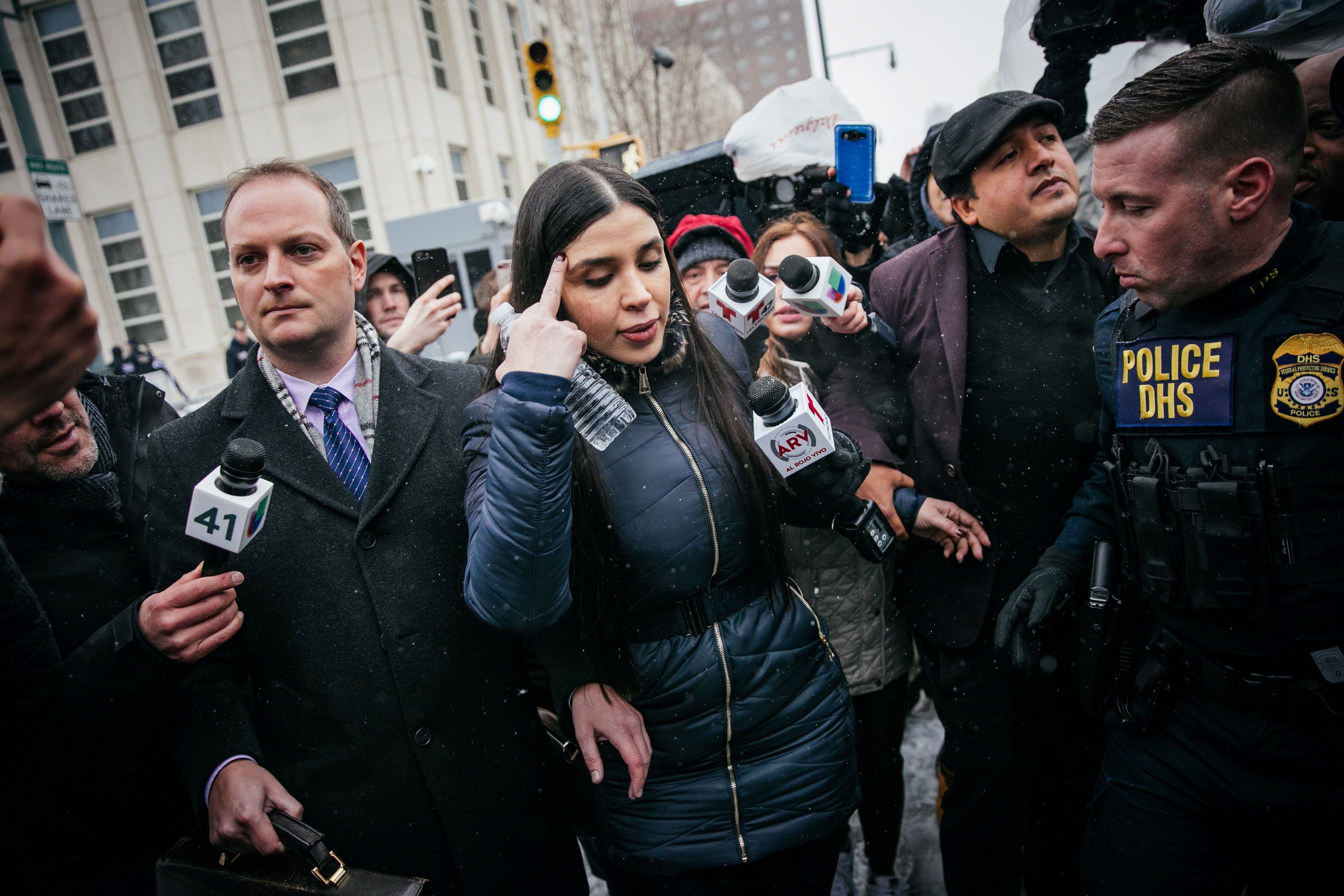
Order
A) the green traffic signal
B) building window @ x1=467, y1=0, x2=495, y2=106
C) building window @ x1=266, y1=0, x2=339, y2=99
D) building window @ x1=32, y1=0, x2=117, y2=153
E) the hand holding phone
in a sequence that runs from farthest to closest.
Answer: building window @ x1=467, y1=0, x2=495, y2=106, building window @ x1=266, y1=0, x2=339, y2=99, building window @ x1=32, y1=0, x2=117, y2=153, the green traffic signal, the hand holding phone

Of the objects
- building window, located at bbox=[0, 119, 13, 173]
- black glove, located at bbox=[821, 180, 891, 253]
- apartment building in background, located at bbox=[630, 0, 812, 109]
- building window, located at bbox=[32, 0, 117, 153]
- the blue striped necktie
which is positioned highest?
apartment building in background, located at bbox=[630, 0, 812, 109]

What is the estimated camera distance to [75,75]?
10547 millimetres

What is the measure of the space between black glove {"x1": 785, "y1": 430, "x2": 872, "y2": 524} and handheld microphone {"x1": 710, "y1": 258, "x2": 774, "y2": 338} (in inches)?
17.9

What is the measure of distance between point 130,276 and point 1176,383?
19.1 m

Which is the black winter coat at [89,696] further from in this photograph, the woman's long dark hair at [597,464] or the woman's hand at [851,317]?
the woman's hand at [851,317]

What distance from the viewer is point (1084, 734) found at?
2.63m

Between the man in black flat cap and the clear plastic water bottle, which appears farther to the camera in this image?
the man in black flat cap

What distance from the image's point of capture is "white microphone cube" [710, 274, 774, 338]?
2156 mm

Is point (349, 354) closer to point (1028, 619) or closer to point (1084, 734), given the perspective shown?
point (1028, 619)

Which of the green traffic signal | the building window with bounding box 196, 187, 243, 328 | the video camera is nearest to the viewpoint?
the video camera

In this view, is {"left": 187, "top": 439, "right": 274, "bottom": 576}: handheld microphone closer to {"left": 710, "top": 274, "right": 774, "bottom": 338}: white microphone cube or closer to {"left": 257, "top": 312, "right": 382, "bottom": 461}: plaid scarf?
{"left": 257, "top": 312, "right": 382, "bottom": 461}: plaid scarf

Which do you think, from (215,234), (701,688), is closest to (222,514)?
(701,688)

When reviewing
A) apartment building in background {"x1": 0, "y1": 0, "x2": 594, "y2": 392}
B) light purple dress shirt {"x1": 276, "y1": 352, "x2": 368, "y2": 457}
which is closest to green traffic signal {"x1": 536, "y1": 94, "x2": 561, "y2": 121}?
apartment building in background {"x1": 0, "y1": 0, "x2": 594, "y2": 392}

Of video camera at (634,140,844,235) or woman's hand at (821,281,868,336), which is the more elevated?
video camera at (634,140,844,235)
